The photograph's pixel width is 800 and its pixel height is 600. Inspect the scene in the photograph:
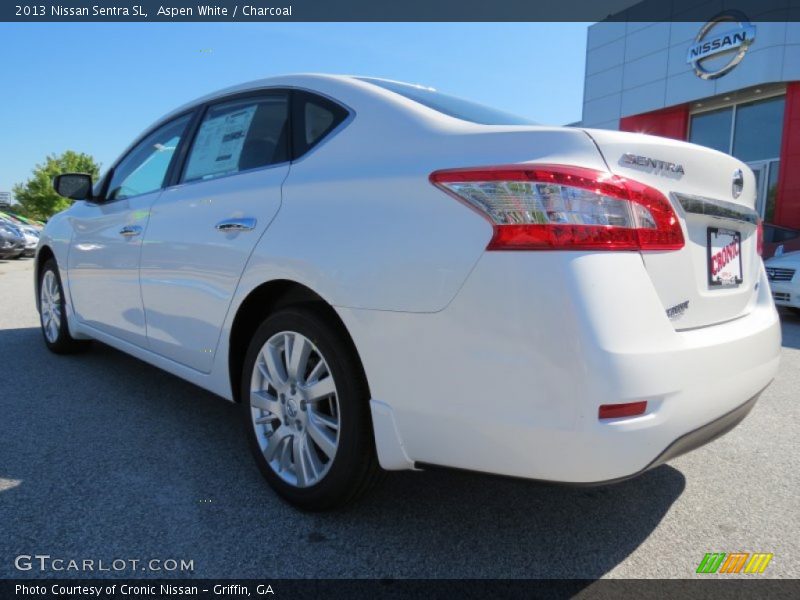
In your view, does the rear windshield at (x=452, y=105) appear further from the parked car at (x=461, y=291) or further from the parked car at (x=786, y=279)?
the parked car at (x=786, y=279)

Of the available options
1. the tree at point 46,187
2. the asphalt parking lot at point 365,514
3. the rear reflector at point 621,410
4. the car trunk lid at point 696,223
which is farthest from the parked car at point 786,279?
the tree at point 46,187

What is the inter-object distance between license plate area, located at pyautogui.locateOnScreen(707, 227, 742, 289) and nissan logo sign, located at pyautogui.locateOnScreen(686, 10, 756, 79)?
1857 centimetres

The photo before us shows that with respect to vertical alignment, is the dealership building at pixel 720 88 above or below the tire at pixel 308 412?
above

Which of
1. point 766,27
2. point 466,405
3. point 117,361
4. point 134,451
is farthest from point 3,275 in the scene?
point 766,27

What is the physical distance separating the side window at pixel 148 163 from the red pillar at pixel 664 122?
62.7 feet

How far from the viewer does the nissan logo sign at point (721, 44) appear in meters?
17.0

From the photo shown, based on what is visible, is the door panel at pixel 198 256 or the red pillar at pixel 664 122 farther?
the red pillar at pixel 664 122

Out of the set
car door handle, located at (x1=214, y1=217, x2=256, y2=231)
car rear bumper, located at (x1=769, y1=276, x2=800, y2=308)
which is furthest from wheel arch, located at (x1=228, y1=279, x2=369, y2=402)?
car rear bumper, located at (x1=769, y1=276, x2=800, y2=308)

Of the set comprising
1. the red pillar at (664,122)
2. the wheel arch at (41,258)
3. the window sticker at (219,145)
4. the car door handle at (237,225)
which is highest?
the red pillar at (664,122)

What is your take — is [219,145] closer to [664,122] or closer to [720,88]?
[720,88]

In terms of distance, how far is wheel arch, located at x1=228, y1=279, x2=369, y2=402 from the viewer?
82.0 inches

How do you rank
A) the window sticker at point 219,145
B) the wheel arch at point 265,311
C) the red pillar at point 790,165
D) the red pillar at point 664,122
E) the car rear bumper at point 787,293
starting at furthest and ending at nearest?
the red pillar at point 664,122
the red pillar at point 790,165
the car rear bumper at point 787,293
the window sticker at point 219,145
the wheel arch at point 265,311

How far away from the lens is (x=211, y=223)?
2.57 metres

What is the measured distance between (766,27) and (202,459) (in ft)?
64.6
